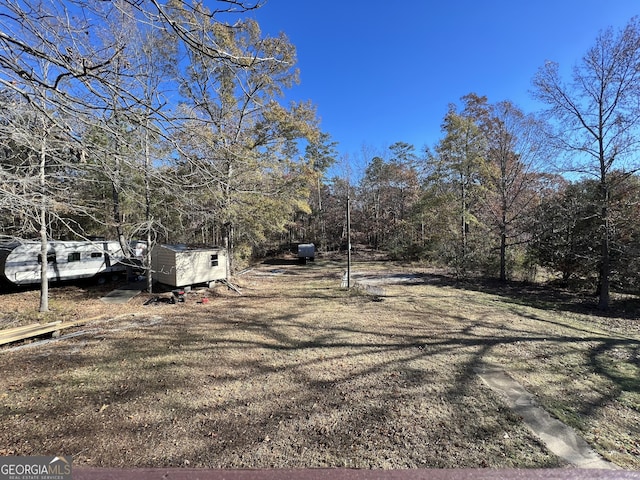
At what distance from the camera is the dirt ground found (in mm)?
2299

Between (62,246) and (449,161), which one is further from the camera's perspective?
(449,161)

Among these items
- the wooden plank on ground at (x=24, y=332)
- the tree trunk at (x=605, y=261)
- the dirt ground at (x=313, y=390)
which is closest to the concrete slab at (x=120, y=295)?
the dirt ground at (x=313, y=390)

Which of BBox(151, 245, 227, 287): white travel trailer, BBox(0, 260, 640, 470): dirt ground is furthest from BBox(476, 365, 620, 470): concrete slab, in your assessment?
BBox(151, 245, 227, 287): white travel trailer

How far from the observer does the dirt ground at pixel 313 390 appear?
2299 millimetres

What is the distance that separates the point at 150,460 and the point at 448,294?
32.1ft

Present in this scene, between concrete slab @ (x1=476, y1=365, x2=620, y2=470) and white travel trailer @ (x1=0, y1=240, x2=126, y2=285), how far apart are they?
1105cm

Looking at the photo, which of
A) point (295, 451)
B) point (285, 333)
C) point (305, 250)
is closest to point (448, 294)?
point (285, 333)

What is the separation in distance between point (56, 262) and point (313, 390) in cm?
1291

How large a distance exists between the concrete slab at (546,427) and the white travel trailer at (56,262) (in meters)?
11.0

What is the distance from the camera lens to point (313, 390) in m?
3.34

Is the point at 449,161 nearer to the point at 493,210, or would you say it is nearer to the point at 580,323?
the point at 493,210

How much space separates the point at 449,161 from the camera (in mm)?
14109

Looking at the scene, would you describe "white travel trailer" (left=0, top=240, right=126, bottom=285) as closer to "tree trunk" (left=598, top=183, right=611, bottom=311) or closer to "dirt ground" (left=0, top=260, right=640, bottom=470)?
"dirt ground" (left=0, top=260, right=640, bottom=470)

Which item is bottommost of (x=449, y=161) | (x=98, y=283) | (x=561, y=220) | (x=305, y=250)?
(x=98, y=283)
